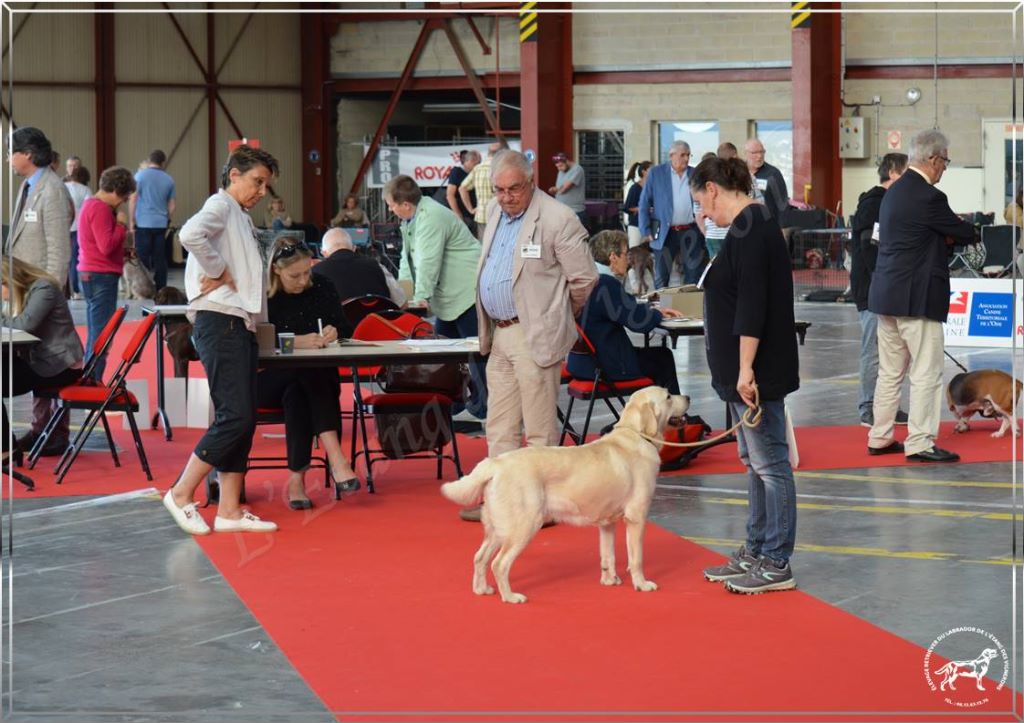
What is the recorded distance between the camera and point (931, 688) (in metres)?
4.20

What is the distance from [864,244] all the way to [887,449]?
4.35 ft

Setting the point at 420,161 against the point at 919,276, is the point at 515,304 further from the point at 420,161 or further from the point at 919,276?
the point at 420,161

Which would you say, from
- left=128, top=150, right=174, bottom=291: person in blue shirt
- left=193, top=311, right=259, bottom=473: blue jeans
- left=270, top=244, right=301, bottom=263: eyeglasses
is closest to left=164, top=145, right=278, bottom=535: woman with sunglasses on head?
left=193, top=311, right=259, bottom=473: blue jeans

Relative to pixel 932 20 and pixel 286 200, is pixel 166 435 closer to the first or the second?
pixel 932 20

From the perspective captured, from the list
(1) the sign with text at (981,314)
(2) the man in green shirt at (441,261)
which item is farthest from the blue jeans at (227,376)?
(1) the sign with text at (981,314)

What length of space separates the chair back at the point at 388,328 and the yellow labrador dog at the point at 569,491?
102 inches

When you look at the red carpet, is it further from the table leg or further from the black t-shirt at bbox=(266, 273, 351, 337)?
the table leg

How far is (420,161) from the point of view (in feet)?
84.1

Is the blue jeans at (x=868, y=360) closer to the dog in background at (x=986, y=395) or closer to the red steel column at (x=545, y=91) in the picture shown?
the dog in background at (x=986, y=395)

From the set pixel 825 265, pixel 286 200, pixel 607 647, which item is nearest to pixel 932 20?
pixel 825 265

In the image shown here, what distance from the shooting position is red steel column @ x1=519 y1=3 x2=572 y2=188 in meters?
22.9

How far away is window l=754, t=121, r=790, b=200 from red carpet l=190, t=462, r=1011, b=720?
17.1 metres

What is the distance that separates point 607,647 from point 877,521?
2.28 metres

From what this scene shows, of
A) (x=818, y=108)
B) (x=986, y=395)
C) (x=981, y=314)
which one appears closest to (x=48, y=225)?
(x=986, y=395)
